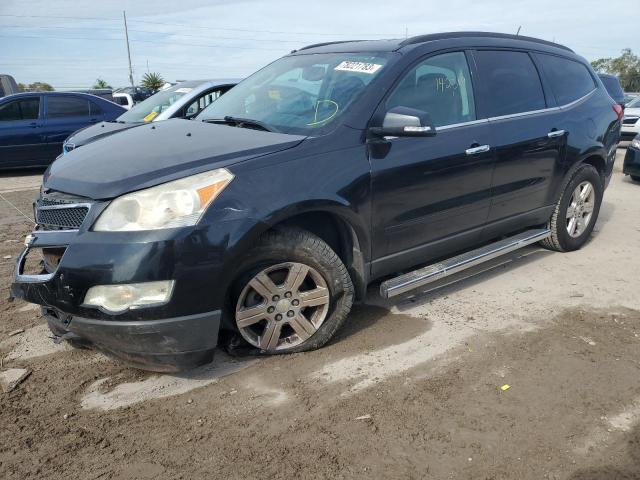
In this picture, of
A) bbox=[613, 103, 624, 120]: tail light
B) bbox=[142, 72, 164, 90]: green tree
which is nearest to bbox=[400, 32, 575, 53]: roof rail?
bbox=[613, 103, 624, 120]: tail light

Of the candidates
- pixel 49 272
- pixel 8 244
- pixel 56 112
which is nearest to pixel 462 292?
pixel 49 272

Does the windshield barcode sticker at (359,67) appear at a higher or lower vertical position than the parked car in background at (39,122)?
higher

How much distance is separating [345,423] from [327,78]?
226 centimetres

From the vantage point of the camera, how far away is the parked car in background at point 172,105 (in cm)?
727

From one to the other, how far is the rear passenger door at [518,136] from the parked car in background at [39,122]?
869 cm

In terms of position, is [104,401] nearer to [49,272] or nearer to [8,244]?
[49,272]

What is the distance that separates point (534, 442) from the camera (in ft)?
8.13

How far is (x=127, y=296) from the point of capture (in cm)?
263

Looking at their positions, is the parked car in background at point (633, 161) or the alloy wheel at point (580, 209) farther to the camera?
the parked car in background at point (633, 161)

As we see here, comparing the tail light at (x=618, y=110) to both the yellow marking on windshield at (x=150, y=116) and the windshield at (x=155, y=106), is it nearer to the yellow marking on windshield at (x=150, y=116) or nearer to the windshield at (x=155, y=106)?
the windshield at (x=155, y=106)

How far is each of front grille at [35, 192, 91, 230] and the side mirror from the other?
1664 mm

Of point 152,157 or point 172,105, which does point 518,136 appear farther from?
point 172,105

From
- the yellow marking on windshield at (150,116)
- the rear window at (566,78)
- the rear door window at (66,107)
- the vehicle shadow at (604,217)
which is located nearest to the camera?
the rear window at (566,78)

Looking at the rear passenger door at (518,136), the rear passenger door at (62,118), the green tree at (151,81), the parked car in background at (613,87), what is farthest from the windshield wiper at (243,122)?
the green tree at (151,81)
